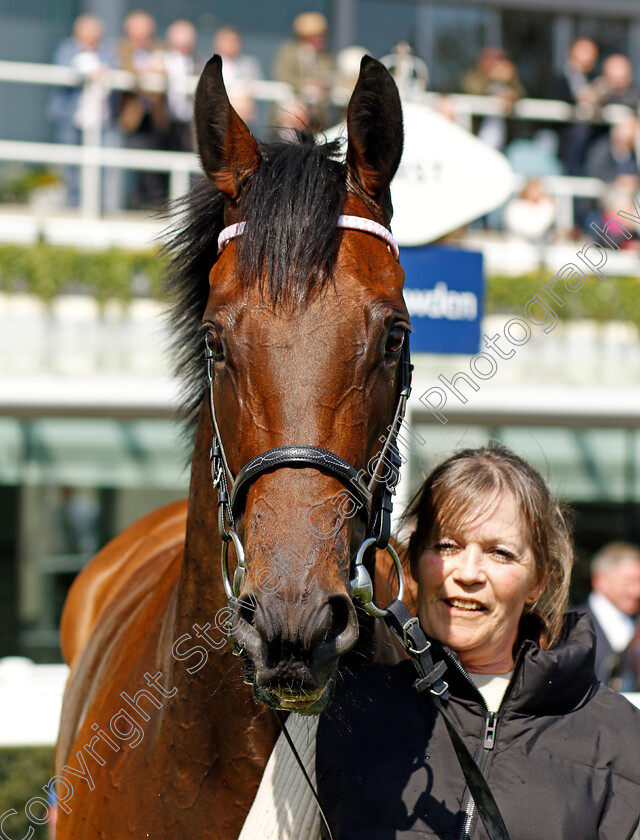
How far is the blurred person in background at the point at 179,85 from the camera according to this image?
9.59 meters

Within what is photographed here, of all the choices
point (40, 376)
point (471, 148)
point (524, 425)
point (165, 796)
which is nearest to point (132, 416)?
point (40, 376)

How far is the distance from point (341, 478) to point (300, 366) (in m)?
0.23

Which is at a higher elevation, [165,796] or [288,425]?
[288,425]

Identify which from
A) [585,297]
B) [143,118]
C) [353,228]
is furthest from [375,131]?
[143,118]

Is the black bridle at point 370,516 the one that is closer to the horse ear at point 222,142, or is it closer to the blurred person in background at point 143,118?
the horse ear at point 222,142

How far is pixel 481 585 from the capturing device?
82.7 inches

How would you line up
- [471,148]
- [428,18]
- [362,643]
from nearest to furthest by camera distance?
[362,643]
[471,148]
[428,18]

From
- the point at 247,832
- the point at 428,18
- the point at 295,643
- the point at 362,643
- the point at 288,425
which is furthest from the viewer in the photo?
the point at 428,18

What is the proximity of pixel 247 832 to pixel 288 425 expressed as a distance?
90 cm

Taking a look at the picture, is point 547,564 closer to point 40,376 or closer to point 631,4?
point 40,376

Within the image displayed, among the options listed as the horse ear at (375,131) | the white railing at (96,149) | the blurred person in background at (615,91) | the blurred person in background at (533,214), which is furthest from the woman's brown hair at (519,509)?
the blurred person in background at (615,91)

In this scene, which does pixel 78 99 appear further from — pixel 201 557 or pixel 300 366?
pixel 300 366

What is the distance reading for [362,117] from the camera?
2205mm

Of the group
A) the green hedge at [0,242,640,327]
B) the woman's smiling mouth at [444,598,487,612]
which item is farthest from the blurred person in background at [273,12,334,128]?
the woman's smiling mouth at [444,598,487,612]
